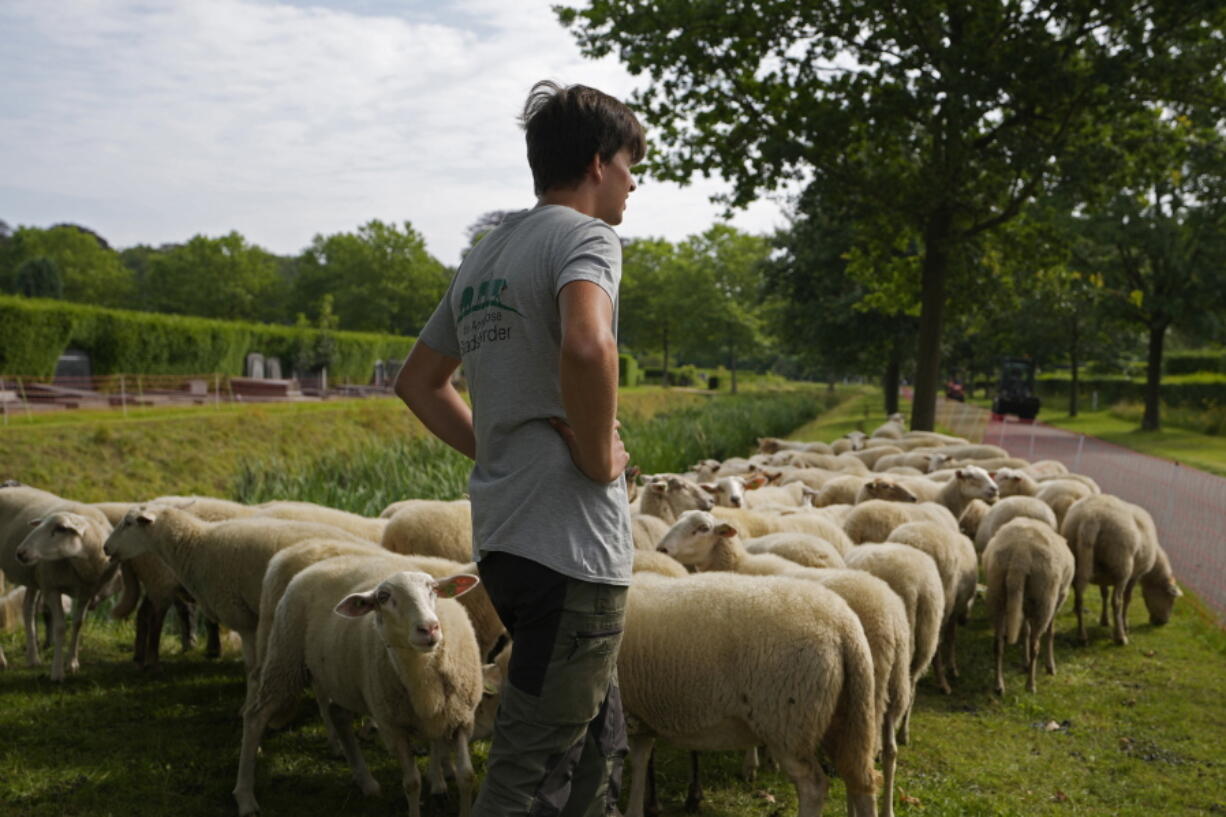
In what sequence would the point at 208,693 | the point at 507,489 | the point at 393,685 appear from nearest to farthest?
1. the point at 507,489
2. the point at 393,685
3. the point at 208,693

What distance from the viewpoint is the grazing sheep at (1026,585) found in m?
6.32

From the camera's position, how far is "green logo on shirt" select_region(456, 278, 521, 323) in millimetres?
1984

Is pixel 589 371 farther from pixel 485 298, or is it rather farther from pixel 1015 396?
pixel 1015 396

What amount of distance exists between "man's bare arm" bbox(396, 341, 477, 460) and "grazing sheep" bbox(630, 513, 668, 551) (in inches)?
150

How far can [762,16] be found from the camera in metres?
14.8

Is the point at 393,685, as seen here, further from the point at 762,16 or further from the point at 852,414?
the point at 852,414

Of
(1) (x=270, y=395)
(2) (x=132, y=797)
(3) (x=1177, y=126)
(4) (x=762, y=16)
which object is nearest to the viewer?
(2) (x=132, y=797)

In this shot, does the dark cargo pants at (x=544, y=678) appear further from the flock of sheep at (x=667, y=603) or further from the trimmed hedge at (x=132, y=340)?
the trimmed hedge at (x=132, y=340)

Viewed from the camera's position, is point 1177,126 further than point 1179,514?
Yes

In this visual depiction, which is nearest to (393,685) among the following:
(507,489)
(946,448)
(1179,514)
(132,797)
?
(132,797)

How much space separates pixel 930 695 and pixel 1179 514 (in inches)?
359

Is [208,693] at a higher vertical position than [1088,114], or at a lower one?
lower

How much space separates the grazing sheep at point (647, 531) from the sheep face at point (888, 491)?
2.63 m

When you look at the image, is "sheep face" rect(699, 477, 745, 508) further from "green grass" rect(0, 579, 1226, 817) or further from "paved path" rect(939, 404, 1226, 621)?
"paved path" rect(939, 404, 1226, 621)
